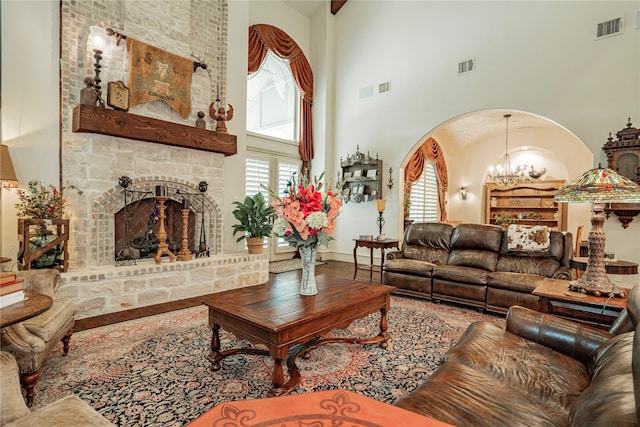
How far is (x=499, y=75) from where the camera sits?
541cm

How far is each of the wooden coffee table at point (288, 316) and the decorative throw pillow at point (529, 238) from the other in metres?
2.27

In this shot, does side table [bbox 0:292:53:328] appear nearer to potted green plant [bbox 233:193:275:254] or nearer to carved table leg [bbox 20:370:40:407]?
carved table leg [bbox 20:370:40:407]

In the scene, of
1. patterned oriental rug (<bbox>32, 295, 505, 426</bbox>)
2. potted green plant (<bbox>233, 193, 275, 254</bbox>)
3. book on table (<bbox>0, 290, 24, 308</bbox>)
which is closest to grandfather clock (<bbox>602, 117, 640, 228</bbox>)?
patterned oriental rug (<bbox>32, 295, 505, 426</bbox>)

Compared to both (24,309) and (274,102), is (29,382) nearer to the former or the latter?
(24,309)

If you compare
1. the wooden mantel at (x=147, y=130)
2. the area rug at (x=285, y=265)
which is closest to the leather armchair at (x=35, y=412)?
the wooden mantel at (x=147, y=130)

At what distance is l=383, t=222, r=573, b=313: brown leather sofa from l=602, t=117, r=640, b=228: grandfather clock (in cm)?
110

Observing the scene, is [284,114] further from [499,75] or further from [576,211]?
[576,211]

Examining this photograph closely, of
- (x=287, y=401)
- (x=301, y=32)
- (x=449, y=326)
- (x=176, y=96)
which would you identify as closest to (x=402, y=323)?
(x=449, y=326)

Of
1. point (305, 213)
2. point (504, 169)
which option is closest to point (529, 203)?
point (504, 169)

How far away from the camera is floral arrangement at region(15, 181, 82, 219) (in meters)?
3.44

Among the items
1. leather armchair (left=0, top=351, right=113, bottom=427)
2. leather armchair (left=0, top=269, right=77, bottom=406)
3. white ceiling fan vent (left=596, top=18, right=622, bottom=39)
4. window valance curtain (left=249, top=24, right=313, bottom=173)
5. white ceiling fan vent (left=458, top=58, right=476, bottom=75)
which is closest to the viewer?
leather armchair (left=0, top=351, right=113, bottom=427)

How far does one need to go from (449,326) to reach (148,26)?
5220 millimetres

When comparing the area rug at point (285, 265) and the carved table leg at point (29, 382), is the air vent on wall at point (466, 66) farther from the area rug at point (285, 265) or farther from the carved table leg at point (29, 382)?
the carved table leg at point (29, 382)

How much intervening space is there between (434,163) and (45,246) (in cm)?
804
